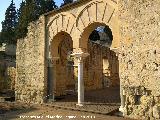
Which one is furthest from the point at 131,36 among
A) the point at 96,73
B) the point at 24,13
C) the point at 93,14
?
the point at 24,13

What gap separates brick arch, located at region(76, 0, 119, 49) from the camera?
325 inches

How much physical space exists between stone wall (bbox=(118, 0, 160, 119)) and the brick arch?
1.63 feet

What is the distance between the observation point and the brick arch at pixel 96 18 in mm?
8258

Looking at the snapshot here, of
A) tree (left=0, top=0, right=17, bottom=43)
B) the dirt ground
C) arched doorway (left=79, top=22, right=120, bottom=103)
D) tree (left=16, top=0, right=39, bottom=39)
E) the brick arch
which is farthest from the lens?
tree (left=0, top=0, right=17, bottom=43)

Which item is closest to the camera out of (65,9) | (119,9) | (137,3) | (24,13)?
(137,3)

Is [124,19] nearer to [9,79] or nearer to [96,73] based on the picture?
[96,73]

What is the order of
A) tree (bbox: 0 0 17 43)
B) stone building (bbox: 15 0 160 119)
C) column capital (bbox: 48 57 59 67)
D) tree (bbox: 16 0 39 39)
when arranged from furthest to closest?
tree (bbox: 0 0 17 43)
tree (bbox: 16 0 39 39)
column capital (bbox: 48 57 59 67)
stone building (bbox: 15 0 160 119)

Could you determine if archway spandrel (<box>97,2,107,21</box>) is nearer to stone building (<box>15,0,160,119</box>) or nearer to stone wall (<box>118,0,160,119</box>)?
stone building (<box>15,0,160,119</box>)

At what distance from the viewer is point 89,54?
10133 mm

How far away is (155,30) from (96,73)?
1034 cm

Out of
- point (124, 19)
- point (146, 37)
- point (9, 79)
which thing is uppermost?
point (124, 19)

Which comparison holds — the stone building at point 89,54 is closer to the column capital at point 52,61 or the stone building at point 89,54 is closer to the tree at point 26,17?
the column capital at point 52,61

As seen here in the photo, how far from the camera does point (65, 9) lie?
1026cm

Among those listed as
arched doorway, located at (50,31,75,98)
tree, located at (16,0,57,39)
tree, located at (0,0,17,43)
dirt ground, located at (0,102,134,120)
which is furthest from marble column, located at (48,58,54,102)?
tree, located at (0,0,17,43)
